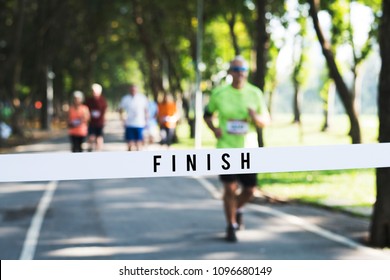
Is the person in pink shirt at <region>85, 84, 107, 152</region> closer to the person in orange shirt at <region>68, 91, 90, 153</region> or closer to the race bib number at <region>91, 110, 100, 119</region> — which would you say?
the race bib number at <region>91, 110, 100, 119</region>

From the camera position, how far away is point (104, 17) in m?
39.7

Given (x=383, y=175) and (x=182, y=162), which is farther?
(x=383, y=175)

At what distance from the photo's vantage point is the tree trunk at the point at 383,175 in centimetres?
760

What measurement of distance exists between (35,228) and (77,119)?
872 centimetres

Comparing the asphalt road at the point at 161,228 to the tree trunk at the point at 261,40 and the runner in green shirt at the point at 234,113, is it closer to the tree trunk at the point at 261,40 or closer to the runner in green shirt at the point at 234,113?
the runner in green shirt at the point at 234,113

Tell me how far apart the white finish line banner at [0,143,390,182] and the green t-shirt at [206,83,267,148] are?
15.1 feet

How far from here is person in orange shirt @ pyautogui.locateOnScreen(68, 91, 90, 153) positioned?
17531 millimetres

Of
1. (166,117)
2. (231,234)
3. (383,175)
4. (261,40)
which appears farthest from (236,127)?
(166,117)

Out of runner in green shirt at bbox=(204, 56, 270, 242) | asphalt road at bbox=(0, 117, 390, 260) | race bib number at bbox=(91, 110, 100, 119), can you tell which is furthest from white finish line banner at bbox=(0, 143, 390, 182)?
race bib number at bbox=(91, 110, 100, 119)

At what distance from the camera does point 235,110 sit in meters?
8.16

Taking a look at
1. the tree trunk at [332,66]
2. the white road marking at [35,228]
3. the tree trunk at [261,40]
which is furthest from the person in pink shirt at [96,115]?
the tree trunk at [332,66]

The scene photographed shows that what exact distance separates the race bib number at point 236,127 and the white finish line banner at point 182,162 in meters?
4.59

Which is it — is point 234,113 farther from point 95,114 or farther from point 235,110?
point 95,114
